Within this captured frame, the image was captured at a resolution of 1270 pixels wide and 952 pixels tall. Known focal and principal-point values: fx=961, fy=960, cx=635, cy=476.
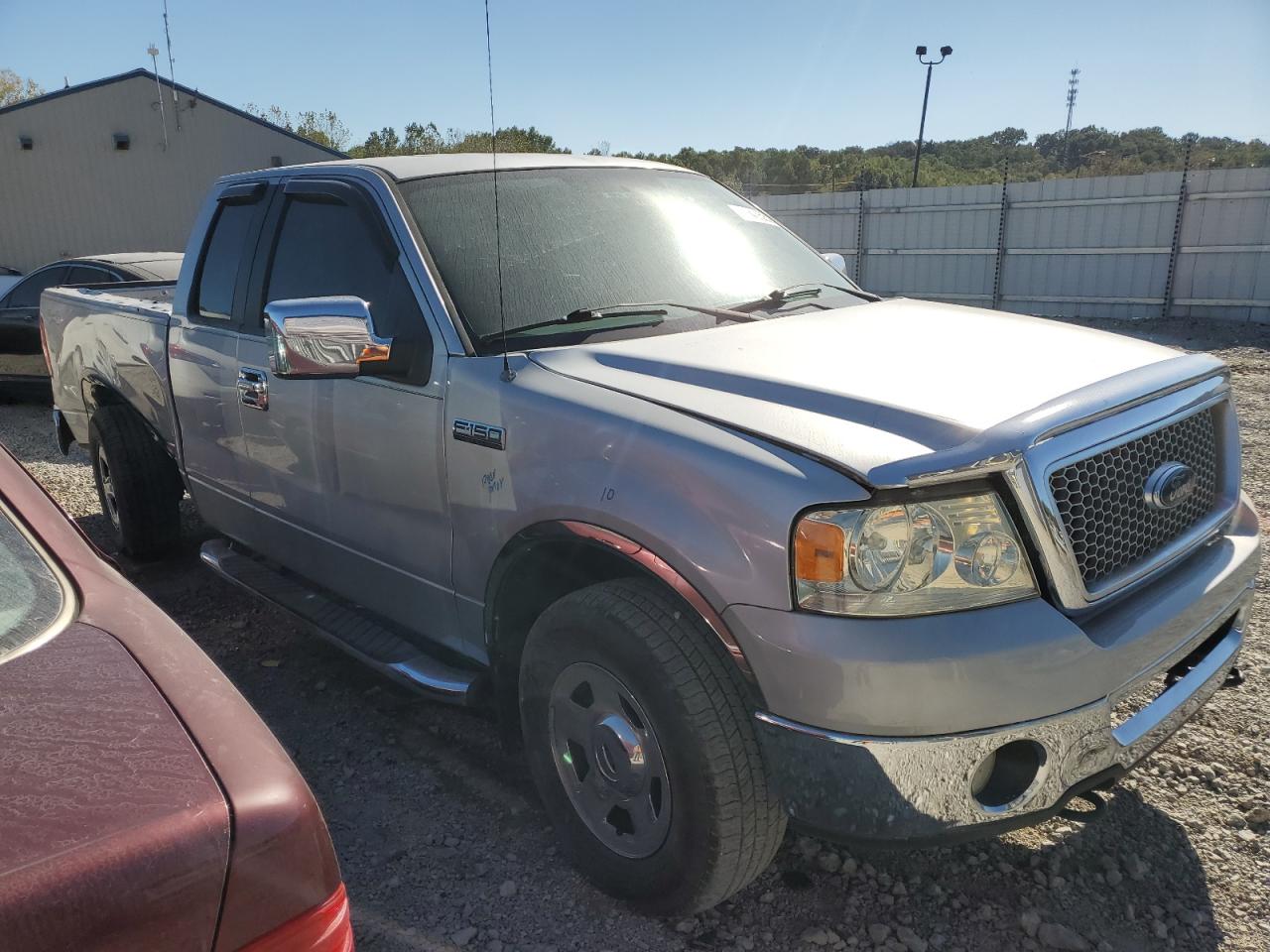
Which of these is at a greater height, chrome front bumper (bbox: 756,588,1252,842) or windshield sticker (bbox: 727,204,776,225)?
windshield sticker (bbox: 727,204,776,225)

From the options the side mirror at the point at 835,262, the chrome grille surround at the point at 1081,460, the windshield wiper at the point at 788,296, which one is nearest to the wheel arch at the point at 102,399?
the windshield wiper at the point at 788,296

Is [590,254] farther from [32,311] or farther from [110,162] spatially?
[110,162]

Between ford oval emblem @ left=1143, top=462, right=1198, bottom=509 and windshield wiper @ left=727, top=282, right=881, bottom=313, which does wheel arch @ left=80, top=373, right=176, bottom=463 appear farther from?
ford oval emblem @ left=1143, top=462, right=1198, bottom=509

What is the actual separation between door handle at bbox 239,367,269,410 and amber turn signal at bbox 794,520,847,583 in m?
2.40

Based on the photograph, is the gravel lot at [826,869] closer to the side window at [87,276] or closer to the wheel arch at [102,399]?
the wheel arch at [102,399]

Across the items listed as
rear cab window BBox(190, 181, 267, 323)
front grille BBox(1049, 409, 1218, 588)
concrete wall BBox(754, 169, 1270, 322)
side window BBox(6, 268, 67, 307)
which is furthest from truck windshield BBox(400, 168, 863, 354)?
concrete wall BBox(754, 169, 1270, 322)

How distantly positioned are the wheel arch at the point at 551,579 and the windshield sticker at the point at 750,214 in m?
1.84

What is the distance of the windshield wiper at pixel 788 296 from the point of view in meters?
3.20

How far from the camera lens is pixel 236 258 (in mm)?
4055

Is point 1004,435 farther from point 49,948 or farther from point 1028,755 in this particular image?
point 49,948

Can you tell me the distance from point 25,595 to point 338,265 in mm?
2125

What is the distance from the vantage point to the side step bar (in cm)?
288

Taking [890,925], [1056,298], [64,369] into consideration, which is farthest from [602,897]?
[1056,298]

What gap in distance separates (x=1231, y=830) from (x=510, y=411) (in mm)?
2430
